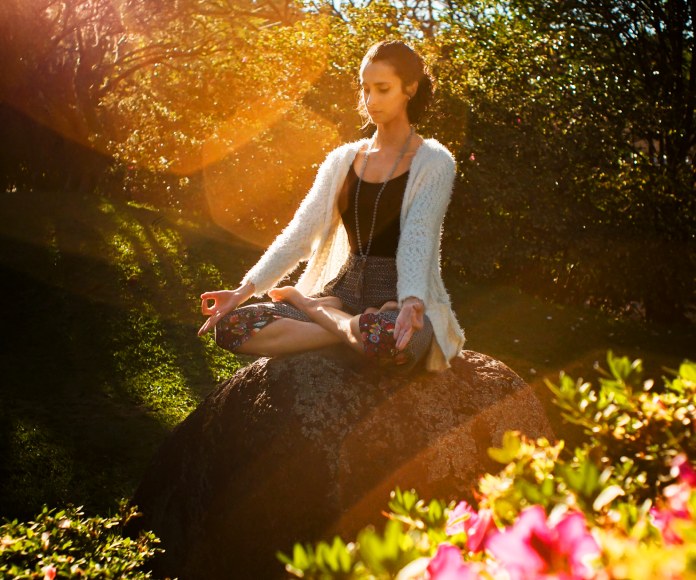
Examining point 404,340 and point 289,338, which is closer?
point 404,340

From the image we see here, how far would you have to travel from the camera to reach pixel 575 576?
4.40 ft

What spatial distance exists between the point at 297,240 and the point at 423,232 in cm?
88

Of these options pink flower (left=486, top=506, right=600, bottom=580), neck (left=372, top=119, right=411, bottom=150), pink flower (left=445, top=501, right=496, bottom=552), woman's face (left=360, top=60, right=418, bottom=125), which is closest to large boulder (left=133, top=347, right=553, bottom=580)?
neck (left=372, top=119, right=411, bottom=150)

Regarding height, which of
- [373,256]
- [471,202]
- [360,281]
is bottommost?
[471,202]

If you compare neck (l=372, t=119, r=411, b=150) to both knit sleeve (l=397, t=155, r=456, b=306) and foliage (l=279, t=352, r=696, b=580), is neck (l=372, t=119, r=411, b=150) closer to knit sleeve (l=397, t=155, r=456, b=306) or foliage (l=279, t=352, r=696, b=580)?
knit sleeve (l=397, t=155, r=456, b=306)

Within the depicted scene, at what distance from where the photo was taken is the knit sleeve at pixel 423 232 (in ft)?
15.1

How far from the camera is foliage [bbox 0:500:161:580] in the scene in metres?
3.44

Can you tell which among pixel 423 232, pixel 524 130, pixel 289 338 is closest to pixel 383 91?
pixel 423 232

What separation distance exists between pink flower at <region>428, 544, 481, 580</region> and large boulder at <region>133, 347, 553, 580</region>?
291 cm

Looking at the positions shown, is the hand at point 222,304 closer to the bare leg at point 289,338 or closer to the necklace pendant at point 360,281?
the bare leg at point 289,338

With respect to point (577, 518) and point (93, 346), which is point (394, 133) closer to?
point (577, 518)

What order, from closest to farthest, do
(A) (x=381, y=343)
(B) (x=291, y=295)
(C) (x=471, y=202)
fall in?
(A) (x=381, y=343), (B) (x=291, y=295), (C) (x=471, y=202)

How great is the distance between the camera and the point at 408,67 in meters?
5.06

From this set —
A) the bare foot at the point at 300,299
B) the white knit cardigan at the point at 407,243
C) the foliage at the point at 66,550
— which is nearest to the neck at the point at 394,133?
the white knit cardigan at the point at 407,243
